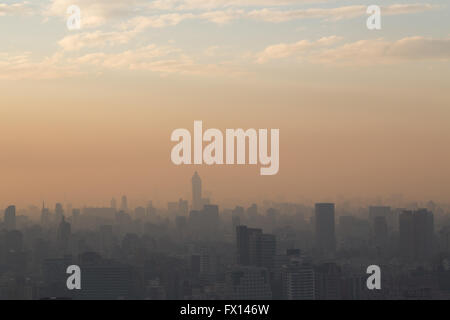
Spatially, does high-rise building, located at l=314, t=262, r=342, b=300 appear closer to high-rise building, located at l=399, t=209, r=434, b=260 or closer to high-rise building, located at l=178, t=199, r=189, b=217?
high-rise building, located at l=399, t=209, r=434, b=260

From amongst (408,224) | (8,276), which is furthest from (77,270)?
(408,224)

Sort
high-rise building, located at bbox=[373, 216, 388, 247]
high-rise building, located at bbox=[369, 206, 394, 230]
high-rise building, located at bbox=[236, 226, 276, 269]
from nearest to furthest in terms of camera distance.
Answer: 1. high-rise building, located at bbox=[236, 226, 276, 269]
2. high-rise building, located at bbox=[373, 216, 388, 247]
3. high-rise building, located at bbox=[369, 206, 394, 230]

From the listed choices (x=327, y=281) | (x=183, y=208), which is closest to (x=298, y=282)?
(x=327, y=281)

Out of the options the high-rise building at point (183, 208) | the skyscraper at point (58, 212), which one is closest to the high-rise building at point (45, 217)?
the skyscraper at point (58, 212)

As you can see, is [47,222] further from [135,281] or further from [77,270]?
[135,281]

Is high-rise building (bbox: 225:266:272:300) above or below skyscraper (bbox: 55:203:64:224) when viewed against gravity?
below

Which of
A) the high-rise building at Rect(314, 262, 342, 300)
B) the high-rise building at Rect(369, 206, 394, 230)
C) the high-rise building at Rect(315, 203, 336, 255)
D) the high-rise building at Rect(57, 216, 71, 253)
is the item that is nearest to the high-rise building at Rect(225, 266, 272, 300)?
the high-rise building at Rect(314, 262, 342, 300)

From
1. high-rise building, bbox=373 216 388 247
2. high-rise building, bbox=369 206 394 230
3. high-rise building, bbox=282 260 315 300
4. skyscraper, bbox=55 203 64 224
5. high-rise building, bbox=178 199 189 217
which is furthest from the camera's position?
skyscraper, bbox=55 203 64 224
